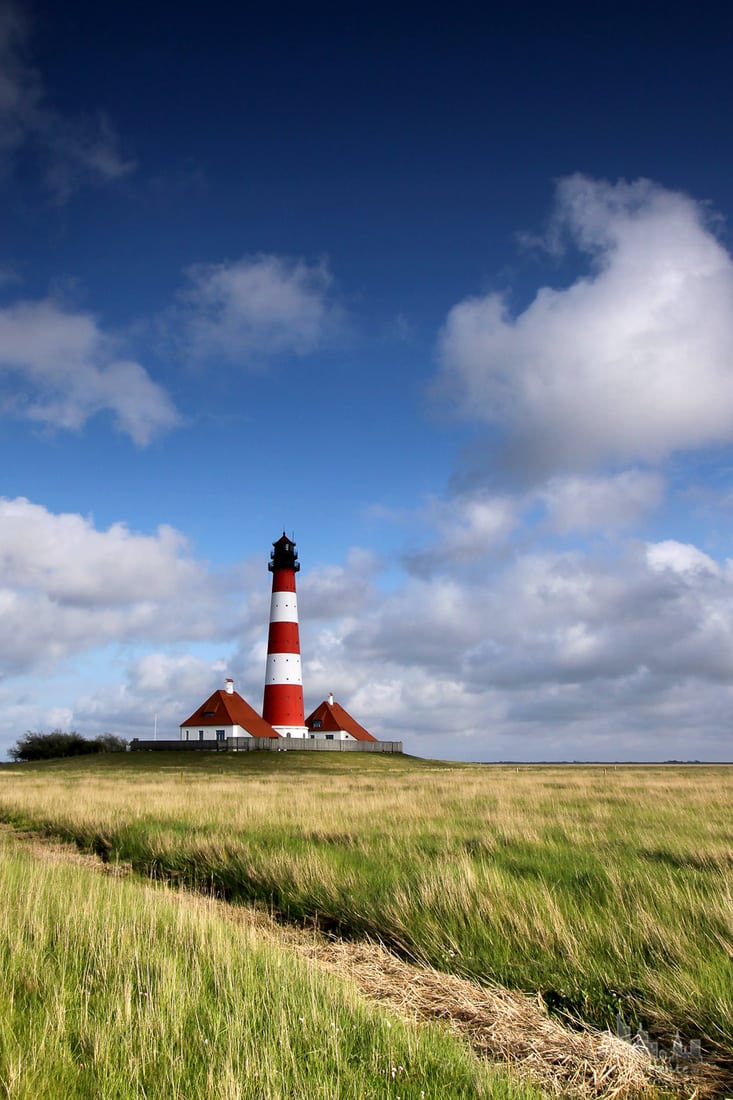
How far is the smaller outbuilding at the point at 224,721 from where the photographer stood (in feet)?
216

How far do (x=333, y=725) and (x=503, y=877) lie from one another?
226 feet

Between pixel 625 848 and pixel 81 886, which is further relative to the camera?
pixel 625 848

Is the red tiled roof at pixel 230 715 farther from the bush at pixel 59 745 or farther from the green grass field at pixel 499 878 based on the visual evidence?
the green grass field at pixel 499 878

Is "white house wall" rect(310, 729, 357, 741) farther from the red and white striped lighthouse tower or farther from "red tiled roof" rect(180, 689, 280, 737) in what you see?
the red and white striped lighthouse tower

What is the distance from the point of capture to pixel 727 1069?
4746mm

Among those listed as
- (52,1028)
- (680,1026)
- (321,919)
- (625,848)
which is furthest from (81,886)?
(625,848)

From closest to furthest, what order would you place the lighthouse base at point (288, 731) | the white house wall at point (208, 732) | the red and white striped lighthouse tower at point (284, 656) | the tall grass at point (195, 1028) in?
1. the tall grass at point (195, 1028)
2. the red and white striped lighthouse tower at point (284, 656)
3. the lighthouse base at point (288, 731)
4. the white house wall at point (208, 732)

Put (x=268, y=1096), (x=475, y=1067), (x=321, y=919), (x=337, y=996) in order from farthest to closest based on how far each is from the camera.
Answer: (x=321, y=919), (x=337, y=996), (x=475, y=1067), (x=268, y=1096)

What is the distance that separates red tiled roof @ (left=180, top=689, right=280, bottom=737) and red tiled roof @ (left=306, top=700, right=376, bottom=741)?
864cm

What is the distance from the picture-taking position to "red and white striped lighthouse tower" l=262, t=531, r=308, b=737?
60.1 meters

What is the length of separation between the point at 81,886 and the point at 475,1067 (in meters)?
6.32

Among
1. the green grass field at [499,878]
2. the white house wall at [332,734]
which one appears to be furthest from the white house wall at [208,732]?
the green grass field at [499,878]

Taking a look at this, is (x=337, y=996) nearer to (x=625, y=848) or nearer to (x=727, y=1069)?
(x=727, y=1069)

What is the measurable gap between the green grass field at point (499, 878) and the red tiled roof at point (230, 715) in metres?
46.0
